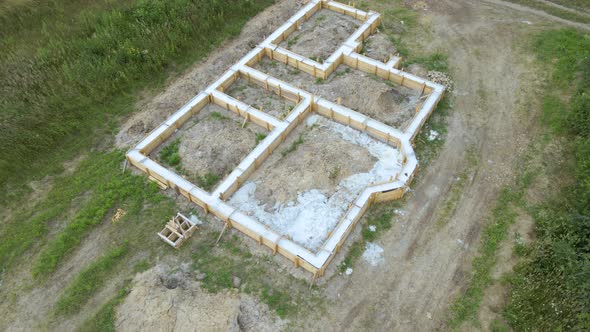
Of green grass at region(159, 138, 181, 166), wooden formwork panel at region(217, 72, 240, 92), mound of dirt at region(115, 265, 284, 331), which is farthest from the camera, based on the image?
wooden formwork panel at region(217, 72, 240, 92)

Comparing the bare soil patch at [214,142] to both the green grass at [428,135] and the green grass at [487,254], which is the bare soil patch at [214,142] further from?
the green grass at [487,254]

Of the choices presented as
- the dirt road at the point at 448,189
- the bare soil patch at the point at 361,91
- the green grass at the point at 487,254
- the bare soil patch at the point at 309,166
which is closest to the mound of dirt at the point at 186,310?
the dirt road at the point at 448,189

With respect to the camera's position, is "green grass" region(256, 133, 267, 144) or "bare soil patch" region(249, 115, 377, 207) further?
"green grass" region(256, 133, 267, 144)

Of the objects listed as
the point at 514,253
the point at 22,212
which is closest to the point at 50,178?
the point at 22,212

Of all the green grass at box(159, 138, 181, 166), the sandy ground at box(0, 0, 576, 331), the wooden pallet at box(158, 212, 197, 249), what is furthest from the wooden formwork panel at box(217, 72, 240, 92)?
the wooden pallet at box(158, 212, 197, 249)

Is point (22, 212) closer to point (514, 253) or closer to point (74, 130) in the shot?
point (74, 130)

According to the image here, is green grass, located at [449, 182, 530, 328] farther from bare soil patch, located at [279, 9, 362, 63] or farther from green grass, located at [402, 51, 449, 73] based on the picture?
bare soil patch, located at [279, 9, 362, 63]

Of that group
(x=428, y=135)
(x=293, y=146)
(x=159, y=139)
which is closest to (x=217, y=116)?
(x=159, y=139)
